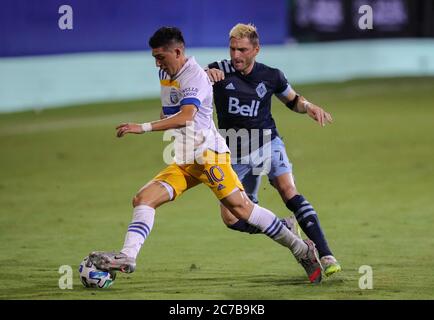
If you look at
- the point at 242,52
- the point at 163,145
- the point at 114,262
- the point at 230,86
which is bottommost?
the point at 163,145

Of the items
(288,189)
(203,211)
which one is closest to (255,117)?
(288,189)

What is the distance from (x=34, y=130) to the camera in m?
20.2

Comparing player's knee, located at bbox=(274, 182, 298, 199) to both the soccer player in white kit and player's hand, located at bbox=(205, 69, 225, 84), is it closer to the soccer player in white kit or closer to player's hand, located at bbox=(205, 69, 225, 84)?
the soccer player in white kit

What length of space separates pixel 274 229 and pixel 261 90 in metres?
1.35

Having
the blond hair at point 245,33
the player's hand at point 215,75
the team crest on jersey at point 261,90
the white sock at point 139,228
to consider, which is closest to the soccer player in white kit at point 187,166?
the white sock at point 139,228

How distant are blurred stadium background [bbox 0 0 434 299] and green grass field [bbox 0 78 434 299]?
0.03m

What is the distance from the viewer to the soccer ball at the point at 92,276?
807cm

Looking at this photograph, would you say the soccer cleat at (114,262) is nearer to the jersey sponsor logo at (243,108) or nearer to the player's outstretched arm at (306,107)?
the jersey sponsor logo at (243,108)

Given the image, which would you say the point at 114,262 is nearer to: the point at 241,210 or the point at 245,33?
the point at 241,210

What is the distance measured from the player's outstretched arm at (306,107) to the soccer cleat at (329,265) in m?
1.17

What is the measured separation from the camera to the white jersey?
8.17m

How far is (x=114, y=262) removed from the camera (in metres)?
7.91

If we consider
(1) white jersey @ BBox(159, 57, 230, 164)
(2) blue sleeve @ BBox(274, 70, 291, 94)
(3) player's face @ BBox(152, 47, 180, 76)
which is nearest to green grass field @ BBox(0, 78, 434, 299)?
(1) white jersey @ BBox(159, 57, 230, 164)

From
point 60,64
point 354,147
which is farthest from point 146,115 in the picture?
point 354,147
